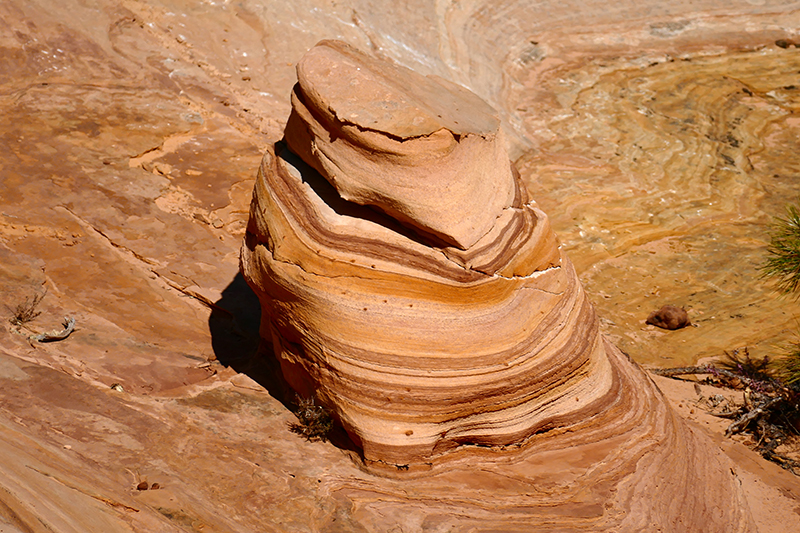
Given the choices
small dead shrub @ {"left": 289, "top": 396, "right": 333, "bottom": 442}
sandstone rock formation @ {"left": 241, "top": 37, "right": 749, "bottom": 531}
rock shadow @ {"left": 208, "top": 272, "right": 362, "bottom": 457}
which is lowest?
rock shadow @ {"left": 208, "top": 272, "right": 362, "bottom": 457}

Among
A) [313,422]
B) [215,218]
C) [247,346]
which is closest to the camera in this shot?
[313,422]

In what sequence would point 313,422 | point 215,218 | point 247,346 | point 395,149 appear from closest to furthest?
point 395,149
point 313,422
point 247,346
point 215,218

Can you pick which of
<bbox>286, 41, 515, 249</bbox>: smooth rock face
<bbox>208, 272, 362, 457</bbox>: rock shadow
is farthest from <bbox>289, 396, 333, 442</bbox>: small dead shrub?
<bbox>286, 41, 515, 249</bbox>: smooth rock face

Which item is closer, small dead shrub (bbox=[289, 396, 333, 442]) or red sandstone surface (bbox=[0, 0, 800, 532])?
red sandstone surface (bbox=[0, 0, 800, 532])

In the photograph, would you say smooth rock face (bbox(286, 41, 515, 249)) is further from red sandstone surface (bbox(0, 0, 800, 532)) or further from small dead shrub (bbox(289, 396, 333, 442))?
red sandstone surface (bbox(0, 0, 800, 532))

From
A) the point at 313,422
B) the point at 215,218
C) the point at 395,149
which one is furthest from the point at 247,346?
the point at 395,149

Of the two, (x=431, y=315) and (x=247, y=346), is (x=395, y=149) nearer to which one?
(x=431, y=315)

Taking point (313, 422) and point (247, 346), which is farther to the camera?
point (247, 346)

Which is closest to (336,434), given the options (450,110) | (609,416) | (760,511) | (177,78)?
(609,416)
